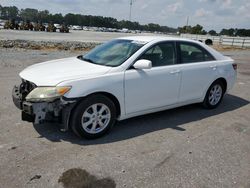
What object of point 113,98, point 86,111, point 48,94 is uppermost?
point 48,94

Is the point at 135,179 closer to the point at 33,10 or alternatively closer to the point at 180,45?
the point at 180,45

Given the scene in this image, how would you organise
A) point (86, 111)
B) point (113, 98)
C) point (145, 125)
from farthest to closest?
1. point (145, 125)
2. point (113, 98)
3. point (86, 111)

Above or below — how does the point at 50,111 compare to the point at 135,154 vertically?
above

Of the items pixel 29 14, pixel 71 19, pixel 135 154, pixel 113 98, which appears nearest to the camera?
pixel 135 154

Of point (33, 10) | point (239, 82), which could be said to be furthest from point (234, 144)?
point (33, 10)

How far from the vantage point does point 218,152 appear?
13.2 ft

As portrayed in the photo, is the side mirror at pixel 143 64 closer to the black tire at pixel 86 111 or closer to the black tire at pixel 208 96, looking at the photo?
the black tire at pixel 86 111

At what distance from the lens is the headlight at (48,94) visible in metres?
3.84

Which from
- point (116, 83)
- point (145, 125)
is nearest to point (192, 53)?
point (145, 125)

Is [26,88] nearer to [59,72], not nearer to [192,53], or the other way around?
[59,72]

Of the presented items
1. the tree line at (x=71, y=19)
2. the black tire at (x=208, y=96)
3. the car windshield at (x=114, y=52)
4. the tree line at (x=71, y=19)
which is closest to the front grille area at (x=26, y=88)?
the car windshield at (x=114, y=52)

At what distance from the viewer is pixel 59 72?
420 cm

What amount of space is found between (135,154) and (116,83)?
3.65ft

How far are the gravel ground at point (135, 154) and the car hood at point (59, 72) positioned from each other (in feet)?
2.89
